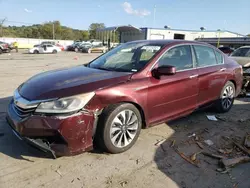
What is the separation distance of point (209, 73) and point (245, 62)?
16.1ft

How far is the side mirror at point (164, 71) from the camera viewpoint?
3376 mm

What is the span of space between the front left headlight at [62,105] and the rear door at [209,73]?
249cm

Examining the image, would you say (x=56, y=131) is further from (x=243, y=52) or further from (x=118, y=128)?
(x=243, y=52)

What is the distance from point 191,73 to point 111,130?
6.39 feet

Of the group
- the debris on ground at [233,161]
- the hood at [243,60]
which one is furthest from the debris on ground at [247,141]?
the hood at [243,60]

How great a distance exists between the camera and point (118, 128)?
10.3 feet

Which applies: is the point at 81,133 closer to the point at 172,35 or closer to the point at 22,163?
the point at 22,163

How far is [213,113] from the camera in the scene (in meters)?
5.19

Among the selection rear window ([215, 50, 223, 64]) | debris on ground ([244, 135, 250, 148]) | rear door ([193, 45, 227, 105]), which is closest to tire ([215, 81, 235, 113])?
rear door ([193, 45, 227, 105])

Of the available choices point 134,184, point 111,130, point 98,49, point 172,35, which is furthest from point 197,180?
point 172,35

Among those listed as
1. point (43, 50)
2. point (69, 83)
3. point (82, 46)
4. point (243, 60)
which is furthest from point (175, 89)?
point (82, 46)

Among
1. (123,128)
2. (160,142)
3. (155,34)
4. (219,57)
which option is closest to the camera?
(123,128)

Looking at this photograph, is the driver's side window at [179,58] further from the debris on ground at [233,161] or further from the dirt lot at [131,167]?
the debris on ground at [233,161]

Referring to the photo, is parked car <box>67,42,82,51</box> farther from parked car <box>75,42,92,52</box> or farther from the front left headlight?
the front left headlight
